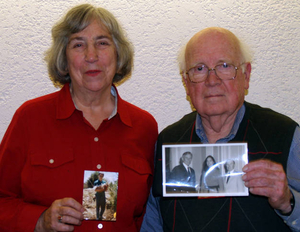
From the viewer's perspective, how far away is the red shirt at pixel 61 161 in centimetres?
168

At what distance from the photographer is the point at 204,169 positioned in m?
1.51

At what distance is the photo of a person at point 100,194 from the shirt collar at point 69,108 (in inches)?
16.1

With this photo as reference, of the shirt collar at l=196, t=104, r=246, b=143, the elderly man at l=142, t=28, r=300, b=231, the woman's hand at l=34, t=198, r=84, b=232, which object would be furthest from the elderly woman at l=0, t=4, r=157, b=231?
the shirt collar at l=196, t=104, r=246, b=143

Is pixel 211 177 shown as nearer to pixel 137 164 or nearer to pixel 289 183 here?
pixel 289 183

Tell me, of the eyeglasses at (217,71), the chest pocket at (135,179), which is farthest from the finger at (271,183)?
the chest pocket at (135,179)

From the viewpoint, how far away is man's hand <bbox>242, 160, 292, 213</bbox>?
1372 millimetres

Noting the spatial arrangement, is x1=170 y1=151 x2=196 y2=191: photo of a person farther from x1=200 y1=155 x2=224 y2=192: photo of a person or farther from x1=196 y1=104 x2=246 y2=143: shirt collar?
x1=196 y1=104 x2=246 y2=143: shirt collar

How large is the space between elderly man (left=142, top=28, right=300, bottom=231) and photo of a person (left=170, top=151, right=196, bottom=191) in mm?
188

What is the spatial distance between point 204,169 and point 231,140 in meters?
0.29

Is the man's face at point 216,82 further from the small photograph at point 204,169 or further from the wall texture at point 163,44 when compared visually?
the wall texture at point 163,44

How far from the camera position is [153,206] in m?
1.88

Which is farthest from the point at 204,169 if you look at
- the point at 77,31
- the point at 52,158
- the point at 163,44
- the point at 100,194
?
the point at 163,44

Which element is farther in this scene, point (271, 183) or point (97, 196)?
point (97, 196)

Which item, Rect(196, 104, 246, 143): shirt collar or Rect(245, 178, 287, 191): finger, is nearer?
Rect(245, 178, 287, 191): finger
